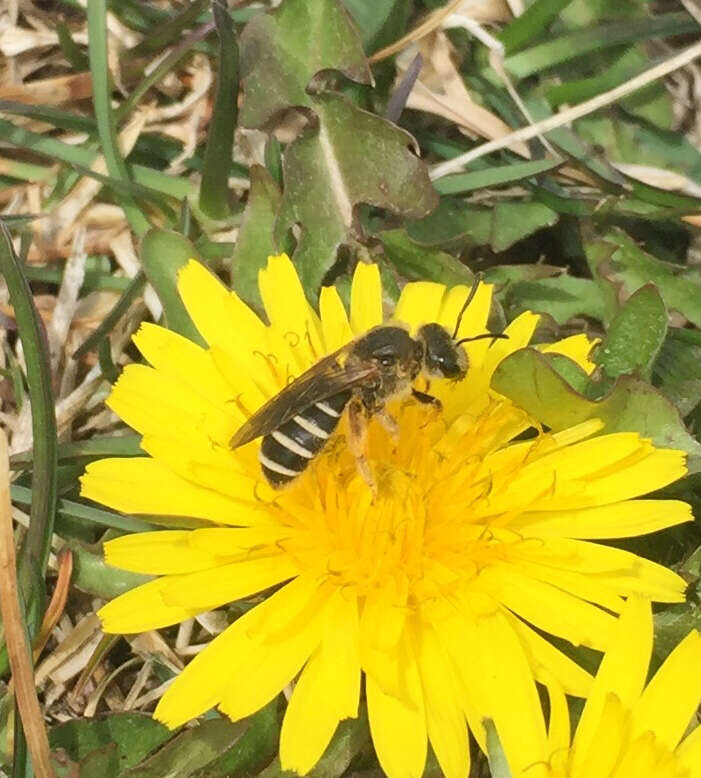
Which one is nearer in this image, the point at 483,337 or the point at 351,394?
the point at 351,394

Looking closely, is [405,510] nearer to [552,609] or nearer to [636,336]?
[552,609]

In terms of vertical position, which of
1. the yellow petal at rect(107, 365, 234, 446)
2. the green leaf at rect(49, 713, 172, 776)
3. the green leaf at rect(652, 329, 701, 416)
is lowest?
the green leaf at rect(49, 713, 172, 776)

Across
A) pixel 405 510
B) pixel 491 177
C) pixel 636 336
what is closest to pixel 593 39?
pixel 491 177

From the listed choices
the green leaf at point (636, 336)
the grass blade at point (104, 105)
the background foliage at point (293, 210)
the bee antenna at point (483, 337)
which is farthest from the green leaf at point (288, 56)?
the green leaf at point (636, 336)

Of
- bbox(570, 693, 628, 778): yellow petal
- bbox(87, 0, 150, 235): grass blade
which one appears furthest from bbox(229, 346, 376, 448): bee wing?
bbox(87, 0, 150, 235): grass blade

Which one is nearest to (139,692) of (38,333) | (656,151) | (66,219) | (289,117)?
(38,333)

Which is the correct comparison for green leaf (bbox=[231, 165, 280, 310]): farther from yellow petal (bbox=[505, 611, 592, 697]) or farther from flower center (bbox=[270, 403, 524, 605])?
yellow petal (bbox=[505, 611, 592, 697])

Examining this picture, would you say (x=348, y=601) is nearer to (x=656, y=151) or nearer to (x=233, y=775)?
(x=233, y=775)
